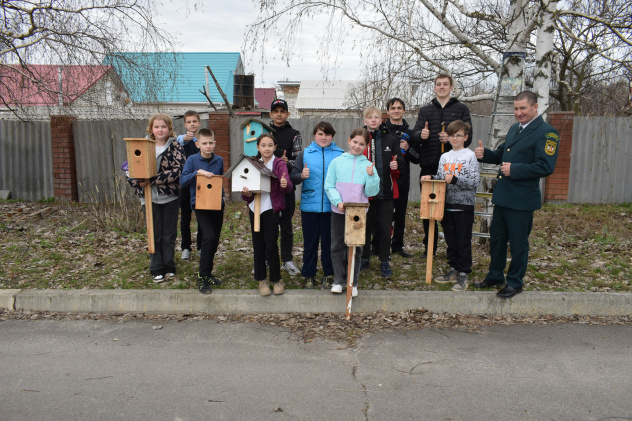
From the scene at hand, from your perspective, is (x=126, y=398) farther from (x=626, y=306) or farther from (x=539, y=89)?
(x=539, y=89)

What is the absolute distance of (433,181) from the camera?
5.16 meters

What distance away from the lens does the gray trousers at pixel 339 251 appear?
5.03 m

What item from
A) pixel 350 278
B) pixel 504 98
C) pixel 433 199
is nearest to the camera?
pixel 350 278

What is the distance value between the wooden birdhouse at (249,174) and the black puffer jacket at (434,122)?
7.17 ft

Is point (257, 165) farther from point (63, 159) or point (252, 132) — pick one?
point (63, 159)

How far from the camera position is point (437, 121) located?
19.5 ft

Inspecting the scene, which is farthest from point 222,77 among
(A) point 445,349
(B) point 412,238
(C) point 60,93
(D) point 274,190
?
(A) point 445,349

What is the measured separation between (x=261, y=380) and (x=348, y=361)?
2.48ft

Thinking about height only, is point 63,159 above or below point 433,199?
above

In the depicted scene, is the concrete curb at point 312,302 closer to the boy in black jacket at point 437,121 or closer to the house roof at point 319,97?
the boy in black jacket at point 437,121

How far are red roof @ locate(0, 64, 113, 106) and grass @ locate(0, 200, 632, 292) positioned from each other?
A: 2.31 m

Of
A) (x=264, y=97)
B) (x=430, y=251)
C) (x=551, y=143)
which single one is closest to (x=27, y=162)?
(x=430, y=251)

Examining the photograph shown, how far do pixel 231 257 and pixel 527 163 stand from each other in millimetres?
3970

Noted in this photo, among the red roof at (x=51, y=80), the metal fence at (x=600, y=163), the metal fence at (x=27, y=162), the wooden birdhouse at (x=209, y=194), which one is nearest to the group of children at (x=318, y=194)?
the wooden birdhouse at (x=209, y=194)
